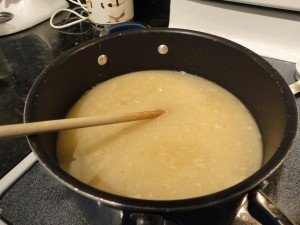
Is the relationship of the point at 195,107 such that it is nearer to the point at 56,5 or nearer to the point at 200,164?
the point at 200,164

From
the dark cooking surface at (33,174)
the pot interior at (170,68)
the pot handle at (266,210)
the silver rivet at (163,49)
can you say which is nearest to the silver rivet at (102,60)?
the pot interior at (170,68)

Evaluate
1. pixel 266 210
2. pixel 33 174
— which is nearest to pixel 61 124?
pixel 33 174

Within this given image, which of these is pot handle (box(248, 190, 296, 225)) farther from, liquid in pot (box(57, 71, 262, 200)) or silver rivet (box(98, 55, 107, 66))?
silver rivet (box(98, 55, 107, 66))

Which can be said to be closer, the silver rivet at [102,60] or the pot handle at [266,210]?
the pot handle at [266,210]

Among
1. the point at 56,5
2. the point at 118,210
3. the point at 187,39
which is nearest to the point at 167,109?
the point at 187,39

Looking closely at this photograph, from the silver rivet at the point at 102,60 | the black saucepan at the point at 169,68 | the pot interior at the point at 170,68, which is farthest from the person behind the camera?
the silver rivet at the point at 102,60

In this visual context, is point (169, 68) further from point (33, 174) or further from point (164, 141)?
point (33, 174)

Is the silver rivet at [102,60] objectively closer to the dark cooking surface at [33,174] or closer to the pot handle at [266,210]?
the dark cooking surface at [33,174]

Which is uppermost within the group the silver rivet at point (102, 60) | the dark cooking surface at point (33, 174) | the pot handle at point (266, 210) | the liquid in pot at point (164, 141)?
the silver rivet at point (102, 60)
